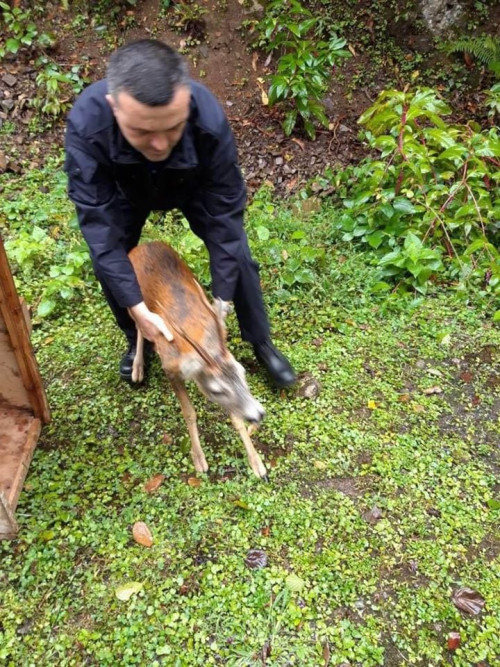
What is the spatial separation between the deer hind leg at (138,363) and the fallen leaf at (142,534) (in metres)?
0.98

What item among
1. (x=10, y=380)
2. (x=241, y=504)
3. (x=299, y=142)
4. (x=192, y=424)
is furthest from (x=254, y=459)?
(x=299, y=142)

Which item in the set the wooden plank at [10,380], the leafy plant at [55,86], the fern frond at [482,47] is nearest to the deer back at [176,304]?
the wooden plank at [10,380]

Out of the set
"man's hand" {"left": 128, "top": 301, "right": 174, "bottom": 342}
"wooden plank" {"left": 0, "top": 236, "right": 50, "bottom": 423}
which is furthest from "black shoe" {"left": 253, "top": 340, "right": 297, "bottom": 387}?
"wooden plank" {"left": 0, "top": 236, "right": 50, "bottom": 423}

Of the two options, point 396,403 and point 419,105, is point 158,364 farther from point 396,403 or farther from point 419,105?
point 419,105

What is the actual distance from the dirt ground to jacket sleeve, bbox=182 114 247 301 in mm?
2753

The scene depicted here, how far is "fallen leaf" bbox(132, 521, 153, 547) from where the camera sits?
A: 9.41 feet

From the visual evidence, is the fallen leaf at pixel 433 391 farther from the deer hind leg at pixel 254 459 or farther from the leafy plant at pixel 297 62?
the leafy plant at pixel 297 62

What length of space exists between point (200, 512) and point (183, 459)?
1.20 ft

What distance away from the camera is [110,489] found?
10.2 feet

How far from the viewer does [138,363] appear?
3.51 m

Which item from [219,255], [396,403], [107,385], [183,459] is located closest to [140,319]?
[219,255]

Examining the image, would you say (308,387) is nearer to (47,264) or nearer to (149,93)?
(149,93)

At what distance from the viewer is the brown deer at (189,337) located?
2.47 meters

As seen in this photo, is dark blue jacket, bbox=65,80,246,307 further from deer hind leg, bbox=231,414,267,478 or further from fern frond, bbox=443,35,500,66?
fern frond, bbox=443,35,500,66
